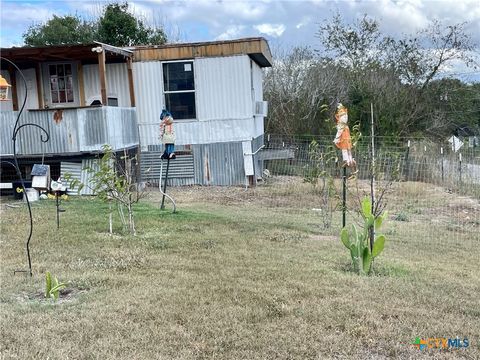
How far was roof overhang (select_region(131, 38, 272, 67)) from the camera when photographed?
1244 cm

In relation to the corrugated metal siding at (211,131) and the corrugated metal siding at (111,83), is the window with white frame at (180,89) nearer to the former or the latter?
the corrugated metal siding at (211,131)

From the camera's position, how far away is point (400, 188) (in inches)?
476

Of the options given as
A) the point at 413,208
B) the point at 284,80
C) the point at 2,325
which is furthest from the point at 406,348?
the point at 284,80

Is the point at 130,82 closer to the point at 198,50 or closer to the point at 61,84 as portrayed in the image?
the point at 61,84

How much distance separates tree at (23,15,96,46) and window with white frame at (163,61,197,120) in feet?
36.3

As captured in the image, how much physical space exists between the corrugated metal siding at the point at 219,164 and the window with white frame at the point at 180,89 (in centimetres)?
98

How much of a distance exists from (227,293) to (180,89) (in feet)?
30.5

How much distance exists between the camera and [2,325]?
3611 mm

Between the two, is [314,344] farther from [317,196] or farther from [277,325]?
[317,196]

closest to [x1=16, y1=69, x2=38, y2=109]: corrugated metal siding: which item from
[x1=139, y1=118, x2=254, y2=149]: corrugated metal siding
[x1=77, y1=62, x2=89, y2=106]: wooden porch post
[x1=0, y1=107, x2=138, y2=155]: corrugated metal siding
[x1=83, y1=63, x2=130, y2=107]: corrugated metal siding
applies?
[x1=77, y1=62, x2=89, y2=106]: wooden porch post

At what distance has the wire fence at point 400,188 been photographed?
8.02 m

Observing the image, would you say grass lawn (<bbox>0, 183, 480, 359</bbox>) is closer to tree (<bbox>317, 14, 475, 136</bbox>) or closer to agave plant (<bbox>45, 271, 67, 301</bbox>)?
agave plant (<bbox>45, 271, 67, 301</bbox>)

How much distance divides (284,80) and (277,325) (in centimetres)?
1880

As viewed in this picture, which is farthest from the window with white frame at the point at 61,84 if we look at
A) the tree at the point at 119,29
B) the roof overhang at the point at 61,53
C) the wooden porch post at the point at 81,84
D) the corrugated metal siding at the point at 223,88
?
the tree at the point at 119,29
